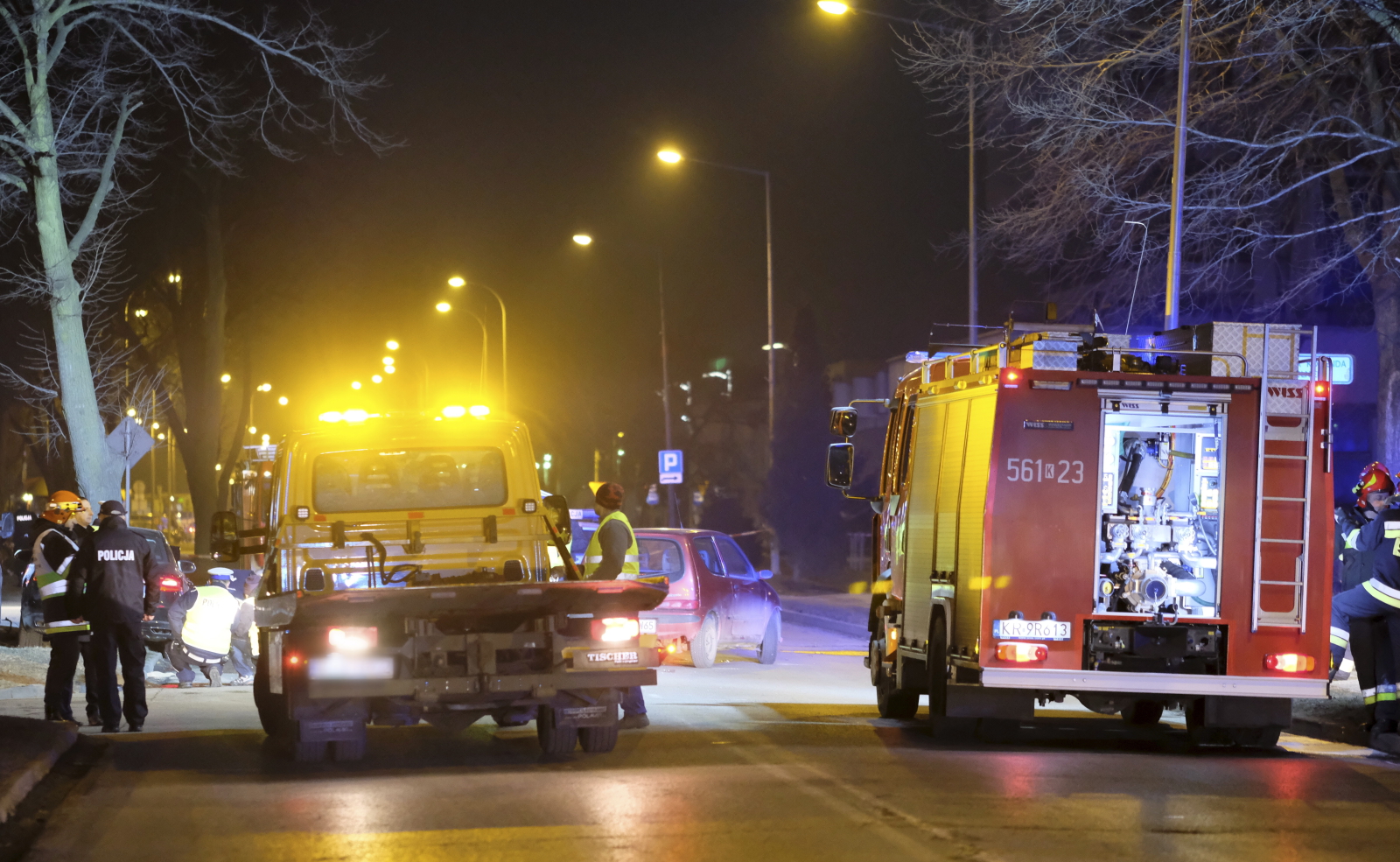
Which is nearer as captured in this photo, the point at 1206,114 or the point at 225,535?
the point at 225,535

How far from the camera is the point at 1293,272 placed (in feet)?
90.3

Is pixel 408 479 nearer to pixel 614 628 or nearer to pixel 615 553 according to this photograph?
pixel 615 553

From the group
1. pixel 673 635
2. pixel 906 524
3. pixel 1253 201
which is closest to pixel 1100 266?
pixel 1253 201

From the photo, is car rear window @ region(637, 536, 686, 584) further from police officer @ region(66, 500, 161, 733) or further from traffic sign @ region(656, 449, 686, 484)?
traffic sign @ region(656, 449, 686, 484)

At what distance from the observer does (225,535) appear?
11.2 m

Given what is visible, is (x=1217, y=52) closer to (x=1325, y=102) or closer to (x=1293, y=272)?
(x=1325, y=102)

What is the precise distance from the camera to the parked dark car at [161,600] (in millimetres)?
14391

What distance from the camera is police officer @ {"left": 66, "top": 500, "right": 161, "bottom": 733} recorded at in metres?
11.3

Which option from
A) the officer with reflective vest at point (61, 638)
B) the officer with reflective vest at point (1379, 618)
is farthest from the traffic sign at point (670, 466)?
the officer with reflective vest at point (1379, 618)

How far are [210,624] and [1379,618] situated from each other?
10.5 metres

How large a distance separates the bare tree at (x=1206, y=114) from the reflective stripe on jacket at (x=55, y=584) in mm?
11651

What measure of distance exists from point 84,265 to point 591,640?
20699 millimetres

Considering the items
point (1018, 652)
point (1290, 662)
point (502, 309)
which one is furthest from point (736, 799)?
point (502, 309)

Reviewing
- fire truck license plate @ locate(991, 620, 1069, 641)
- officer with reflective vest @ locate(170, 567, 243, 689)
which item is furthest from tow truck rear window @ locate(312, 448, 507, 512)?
officer with reflective vest @ locate(170, 567, 243, 689)
